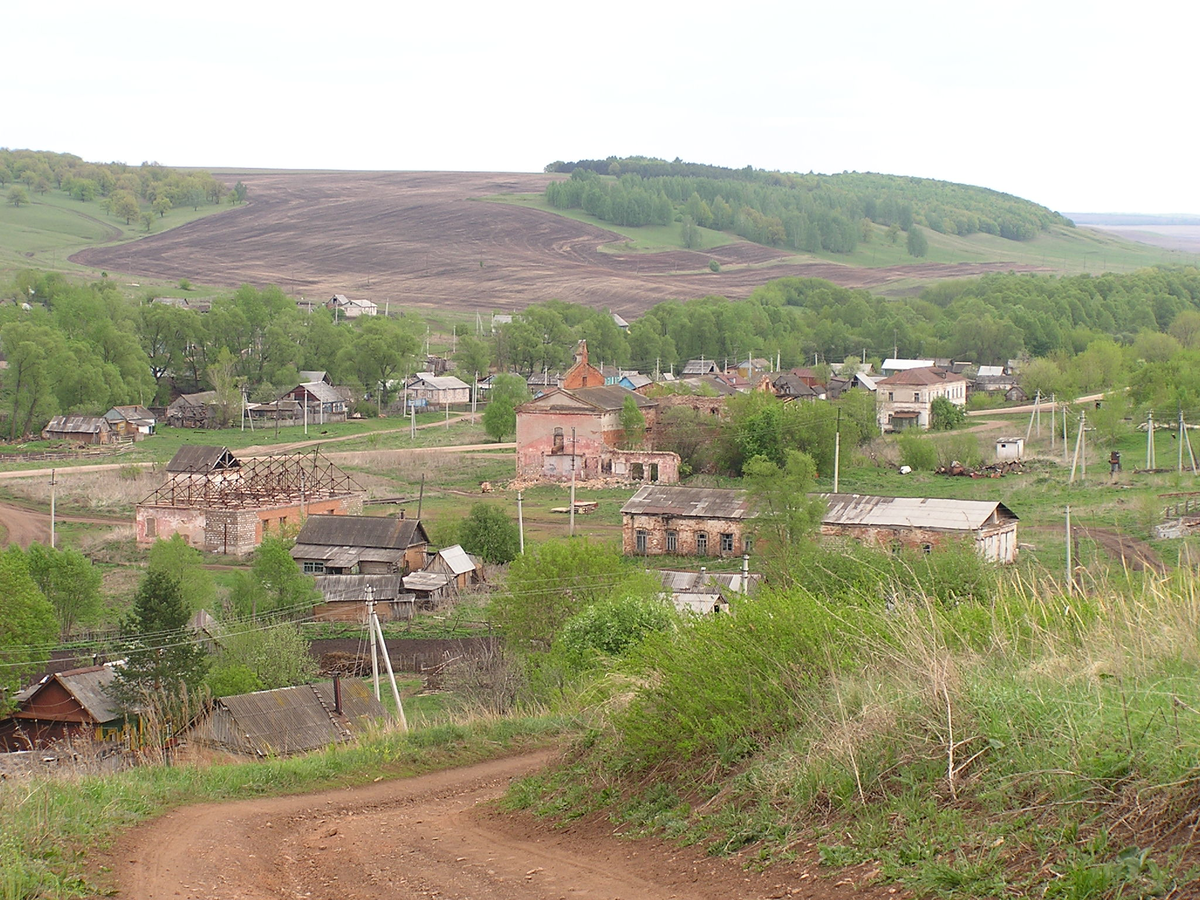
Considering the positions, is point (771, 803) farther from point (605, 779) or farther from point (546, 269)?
point (546, 269)

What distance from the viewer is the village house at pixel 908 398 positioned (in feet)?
188

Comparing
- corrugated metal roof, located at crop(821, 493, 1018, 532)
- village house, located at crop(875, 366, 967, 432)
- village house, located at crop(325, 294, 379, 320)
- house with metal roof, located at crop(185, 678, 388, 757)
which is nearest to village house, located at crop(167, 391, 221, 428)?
village house, located at crop(875, 366, 967, 432)

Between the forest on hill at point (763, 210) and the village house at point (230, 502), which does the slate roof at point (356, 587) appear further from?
the forest on hill at point (763, 210)

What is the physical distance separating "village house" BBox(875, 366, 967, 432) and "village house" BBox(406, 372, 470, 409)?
79.9 feet

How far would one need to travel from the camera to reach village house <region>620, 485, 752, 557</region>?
32.3 m

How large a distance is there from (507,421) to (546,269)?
84.7 meters

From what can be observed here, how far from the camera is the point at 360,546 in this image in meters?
30.7

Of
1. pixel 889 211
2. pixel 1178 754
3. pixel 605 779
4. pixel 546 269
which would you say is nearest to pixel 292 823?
pixel 605 779

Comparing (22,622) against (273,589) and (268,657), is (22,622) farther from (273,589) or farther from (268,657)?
(273,589)

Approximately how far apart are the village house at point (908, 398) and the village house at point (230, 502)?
28.1 metres

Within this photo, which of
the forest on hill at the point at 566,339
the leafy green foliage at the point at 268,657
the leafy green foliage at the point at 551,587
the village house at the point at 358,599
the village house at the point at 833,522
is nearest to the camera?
the leafy green foliage at the point at 268,657

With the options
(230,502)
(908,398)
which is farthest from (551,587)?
(908,398)

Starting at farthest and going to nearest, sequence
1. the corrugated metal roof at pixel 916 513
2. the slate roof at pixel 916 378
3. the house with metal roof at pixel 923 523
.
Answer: the slate roof at pixel 916 378 < the corrugated metal roof at pixel 916 513 < the house with metal roof at pixel 923 523

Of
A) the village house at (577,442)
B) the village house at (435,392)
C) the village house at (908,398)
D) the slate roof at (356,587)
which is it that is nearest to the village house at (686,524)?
the slate roof at (356,587)
